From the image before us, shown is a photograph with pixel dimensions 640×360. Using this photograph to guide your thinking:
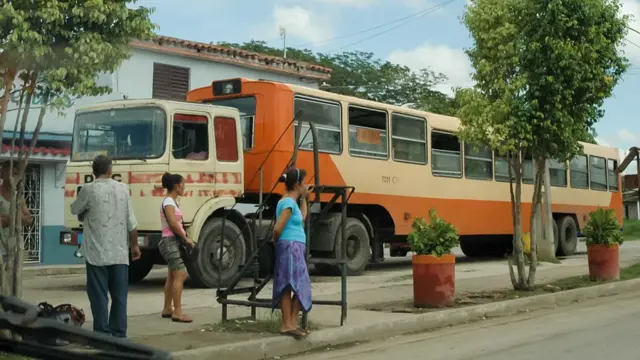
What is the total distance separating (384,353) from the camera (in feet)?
26.4

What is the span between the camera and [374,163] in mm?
16297

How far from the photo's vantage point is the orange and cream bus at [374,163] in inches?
568

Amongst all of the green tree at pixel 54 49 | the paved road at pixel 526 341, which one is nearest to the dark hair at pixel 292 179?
the paved road at pixel 526 341

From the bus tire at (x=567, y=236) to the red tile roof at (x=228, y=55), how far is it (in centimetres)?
897

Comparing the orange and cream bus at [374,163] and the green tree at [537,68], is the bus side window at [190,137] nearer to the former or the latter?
the orange and cream bus at [374,163]

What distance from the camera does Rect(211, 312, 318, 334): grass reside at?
853 cm

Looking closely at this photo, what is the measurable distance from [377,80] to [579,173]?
17988mm

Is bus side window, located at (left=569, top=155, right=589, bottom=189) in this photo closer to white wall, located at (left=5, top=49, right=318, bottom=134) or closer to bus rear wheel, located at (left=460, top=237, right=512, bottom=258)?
bus rear wheel, located at (left=460, top=237, right=512, bottom=258)

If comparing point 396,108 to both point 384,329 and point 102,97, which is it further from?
point 384,329

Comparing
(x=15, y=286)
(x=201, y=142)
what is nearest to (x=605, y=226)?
(x=201, y=142)

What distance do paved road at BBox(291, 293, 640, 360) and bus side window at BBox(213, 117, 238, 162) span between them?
17.3 feet

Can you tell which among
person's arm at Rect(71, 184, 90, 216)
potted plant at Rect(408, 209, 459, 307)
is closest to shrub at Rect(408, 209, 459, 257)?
potted plant at Rect(408, 209, 459, 307)

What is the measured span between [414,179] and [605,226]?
4429 mm

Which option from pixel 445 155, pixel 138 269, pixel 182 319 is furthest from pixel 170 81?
pixel 182 319
